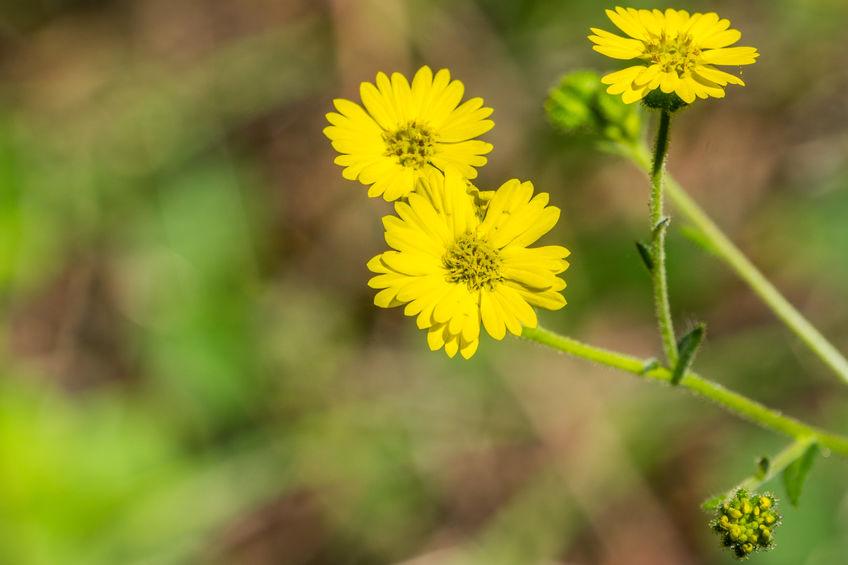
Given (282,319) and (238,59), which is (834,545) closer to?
(282,319)

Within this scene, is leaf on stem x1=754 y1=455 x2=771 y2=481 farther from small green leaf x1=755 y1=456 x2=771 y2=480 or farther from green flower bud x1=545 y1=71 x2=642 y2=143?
green flower bud x1=545 y1=71 x2=642 y2=143

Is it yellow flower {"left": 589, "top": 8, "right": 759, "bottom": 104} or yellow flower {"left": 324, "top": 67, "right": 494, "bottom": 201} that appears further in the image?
yellow flower {"left": 324, "top": 67, "right": 494, "bottom": 201}

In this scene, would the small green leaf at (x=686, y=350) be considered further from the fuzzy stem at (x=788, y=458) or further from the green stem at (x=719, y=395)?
the fuzzy stem at (x=788, y=458)

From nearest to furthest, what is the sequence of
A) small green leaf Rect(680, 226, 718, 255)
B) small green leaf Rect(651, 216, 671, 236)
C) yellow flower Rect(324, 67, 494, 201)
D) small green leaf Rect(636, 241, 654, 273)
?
small green leaf Rect(651, 216, 671, 236) → small green leaf Rect(636, 241, 654, 273) → yellow flower Rect(324, 67, 494, 201) → small green leaf Rect(680, 226, 718, 255)

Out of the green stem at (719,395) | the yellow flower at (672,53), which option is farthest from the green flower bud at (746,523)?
the yellow flower at (672,53)

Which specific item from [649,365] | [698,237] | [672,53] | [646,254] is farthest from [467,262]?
[698,237]

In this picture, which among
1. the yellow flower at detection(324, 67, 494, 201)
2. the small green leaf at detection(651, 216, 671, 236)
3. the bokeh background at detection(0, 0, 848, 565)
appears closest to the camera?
the small green leaf at detection(651, 216, 671, 236)

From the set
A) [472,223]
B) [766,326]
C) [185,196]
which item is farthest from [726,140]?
[472,223]

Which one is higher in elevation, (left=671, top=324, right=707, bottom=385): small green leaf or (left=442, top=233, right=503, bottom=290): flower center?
(left=442, top=233, right=503, bottom=290): flower center

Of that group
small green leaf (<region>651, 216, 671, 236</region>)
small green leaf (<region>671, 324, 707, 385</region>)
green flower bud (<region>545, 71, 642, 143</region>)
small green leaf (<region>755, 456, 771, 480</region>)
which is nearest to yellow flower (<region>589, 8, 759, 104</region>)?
small green leaf (<region>651, 216, 671, 236</region>)
